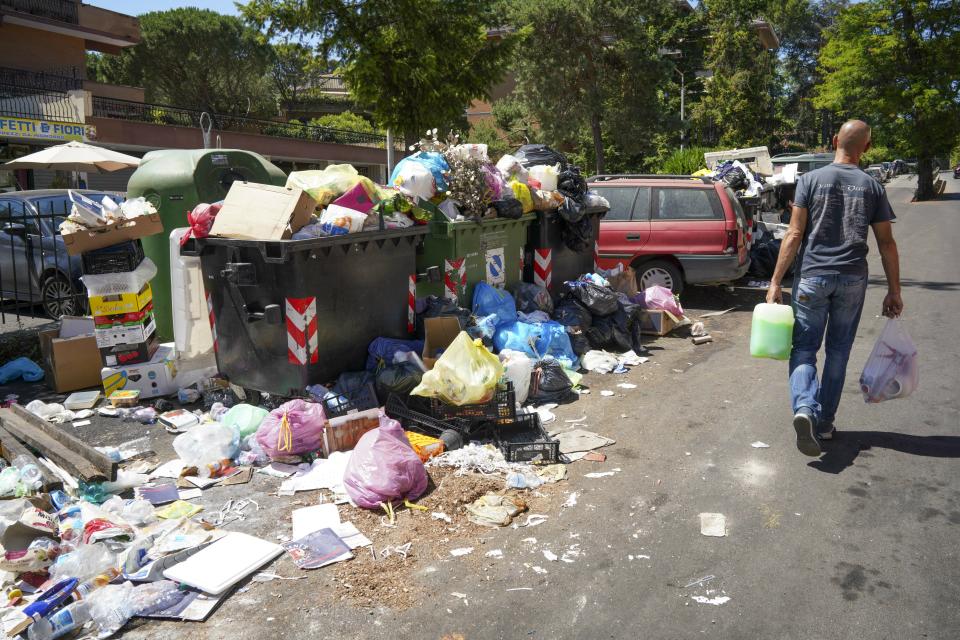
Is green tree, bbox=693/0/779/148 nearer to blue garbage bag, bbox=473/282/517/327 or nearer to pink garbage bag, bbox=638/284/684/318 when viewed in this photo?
pink garbage bag, bbox=638/284/684/318

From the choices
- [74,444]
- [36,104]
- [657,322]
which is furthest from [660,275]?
[36,104]

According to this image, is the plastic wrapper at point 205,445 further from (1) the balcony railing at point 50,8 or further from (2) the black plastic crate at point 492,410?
(1) the balcony railing at point 50,8

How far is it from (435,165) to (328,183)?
1.26 meters

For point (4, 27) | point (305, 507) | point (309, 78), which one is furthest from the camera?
point (309, 78)

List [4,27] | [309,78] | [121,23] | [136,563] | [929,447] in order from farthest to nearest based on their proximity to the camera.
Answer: [309,78] < [121,23] < [4,27] < [929,447] < [136,563]

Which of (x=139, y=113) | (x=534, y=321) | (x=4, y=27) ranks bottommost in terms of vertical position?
(x=534, y=321)

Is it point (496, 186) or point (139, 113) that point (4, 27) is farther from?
point (496, 186)

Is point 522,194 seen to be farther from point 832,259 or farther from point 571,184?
point 832,259

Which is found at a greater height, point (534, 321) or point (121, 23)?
point (121, 23)

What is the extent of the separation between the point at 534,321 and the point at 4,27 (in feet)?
77.0

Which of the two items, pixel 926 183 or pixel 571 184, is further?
pixel 926 183

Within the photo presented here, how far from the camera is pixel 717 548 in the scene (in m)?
3.65

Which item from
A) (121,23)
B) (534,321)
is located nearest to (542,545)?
(534,321)

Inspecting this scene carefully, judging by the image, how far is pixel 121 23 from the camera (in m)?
26.4
